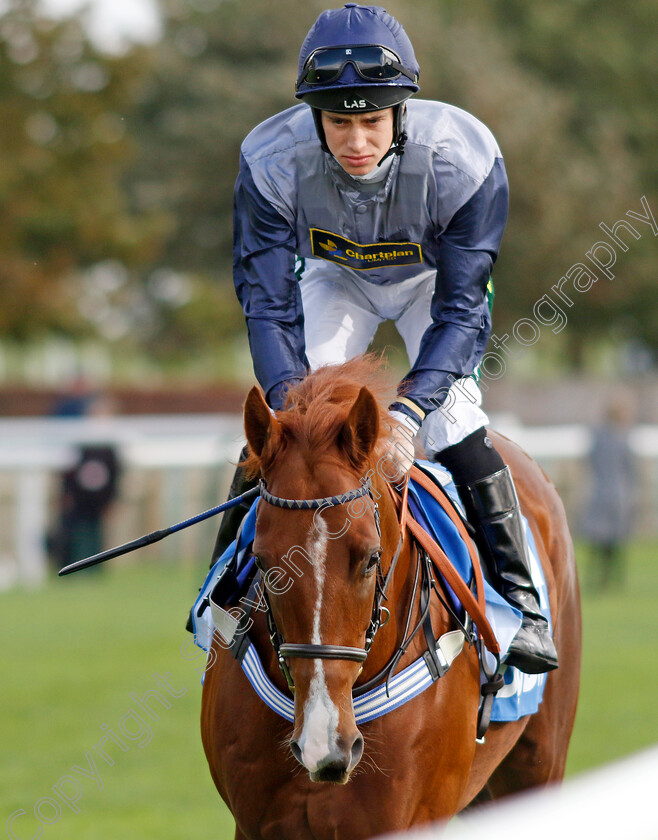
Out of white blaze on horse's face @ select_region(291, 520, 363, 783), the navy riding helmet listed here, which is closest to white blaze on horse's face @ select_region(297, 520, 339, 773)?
white blaze on horse's face @ select_region(291, 520, 363, 783)

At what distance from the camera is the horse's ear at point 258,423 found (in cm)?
287

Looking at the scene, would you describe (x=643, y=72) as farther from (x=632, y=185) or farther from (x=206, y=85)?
(x=206, y=85)

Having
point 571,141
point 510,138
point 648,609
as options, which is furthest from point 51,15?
point 648,609

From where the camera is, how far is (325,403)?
295 centimetres

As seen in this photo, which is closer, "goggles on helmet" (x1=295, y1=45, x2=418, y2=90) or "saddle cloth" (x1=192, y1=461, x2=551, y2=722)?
"goggles on helmet" (x1=295, y1=45, x2=418, y2=90)

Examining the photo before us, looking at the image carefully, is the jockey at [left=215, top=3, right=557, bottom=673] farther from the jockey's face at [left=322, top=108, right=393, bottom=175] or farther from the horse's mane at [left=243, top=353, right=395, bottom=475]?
the horse's mane at [left=243, top=353, right=395, bottom=475]

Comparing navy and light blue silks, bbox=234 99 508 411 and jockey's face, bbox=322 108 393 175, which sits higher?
jockey's face, bbox=322 108 393 175

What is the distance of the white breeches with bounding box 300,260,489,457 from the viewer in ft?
12.4

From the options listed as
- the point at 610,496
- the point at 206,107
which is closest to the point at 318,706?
the point at 610,496

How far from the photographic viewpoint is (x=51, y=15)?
21141 mm

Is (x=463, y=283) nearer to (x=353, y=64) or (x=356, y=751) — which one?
(x=353, y=64)

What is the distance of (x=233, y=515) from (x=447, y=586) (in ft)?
2.36

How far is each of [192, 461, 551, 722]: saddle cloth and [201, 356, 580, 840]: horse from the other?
0.28 feet

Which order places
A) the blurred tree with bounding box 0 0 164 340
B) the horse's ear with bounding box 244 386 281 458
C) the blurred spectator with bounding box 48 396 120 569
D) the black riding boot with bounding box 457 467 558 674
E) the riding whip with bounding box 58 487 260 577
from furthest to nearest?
1. the blurred tree with bounding box 0 0 164 340
2. the blurred spectator with bounding box 48 396 120 569
3. the black riding boot with bounding box 457 467 558 674
4. the riding whip with bounding box 58 487 260 577
5. the horse's ear with bounding box 244 386 281 458
